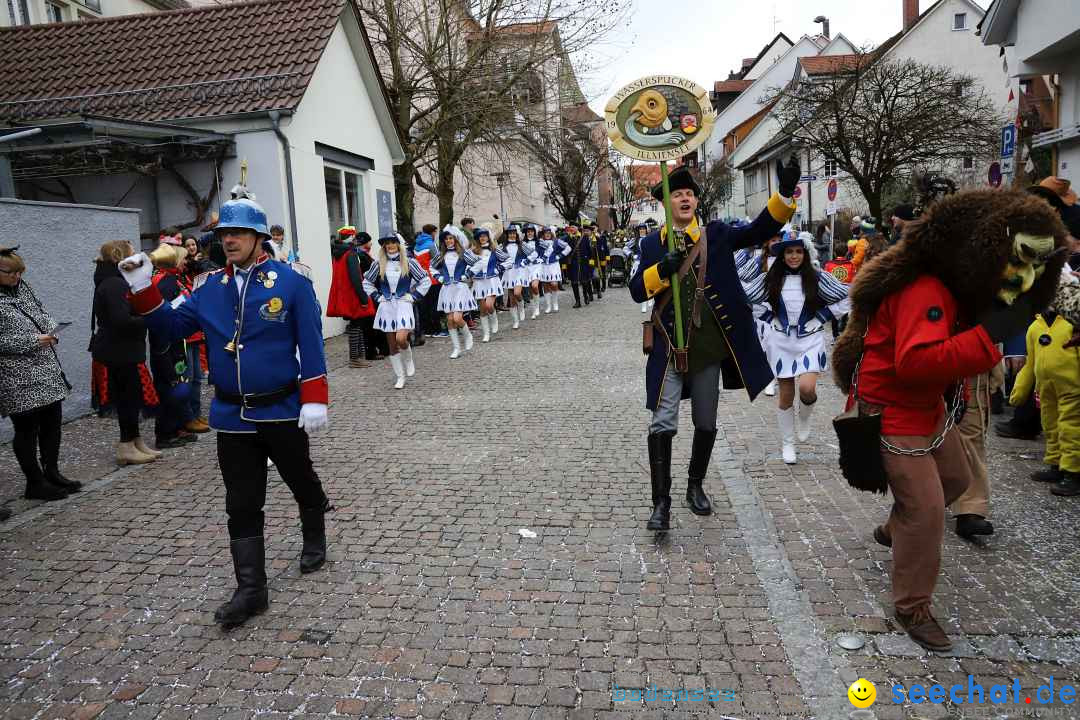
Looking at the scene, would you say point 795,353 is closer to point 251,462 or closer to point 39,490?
point 251,462

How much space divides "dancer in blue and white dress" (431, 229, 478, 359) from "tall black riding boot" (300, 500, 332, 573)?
860 cm

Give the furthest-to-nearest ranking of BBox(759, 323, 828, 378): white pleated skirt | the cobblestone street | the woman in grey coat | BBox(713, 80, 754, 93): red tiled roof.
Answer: BBox(713, 80, 754, 93): red tiled roof, BBox(759, 323, 828, 378): white pleated skirt, the woman in grey coat, the cobblestone street

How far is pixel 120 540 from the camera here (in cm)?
511

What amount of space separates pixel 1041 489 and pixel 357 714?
4699 mm

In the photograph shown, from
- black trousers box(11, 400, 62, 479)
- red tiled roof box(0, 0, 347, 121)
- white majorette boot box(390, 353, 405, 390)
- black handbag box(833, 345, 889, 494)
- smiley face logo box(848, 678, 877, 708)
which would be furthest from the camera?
red tiled roof box(0, 0, 347, 121)

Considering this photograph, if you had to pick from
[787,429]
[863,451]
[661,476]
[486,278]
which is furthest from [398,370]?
[863,451]

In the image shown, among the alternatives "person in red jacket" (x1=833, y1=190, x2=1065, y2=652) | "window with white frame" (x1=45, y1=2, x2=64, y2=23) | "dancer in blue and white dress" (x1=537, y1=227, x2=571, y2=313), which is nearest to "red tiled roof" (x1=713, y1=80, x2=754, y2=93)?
"dancer in blue and white dress" (x1=537, y1=227, x2=571, y2=313)

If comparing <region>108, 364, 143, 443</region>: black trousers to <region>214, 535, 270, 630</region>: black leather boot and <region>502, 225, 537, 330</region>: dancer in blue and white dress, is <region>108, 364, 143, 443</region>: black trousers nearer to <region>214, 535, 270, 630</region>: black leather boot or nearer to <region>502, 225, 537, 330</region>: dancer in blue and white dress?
<region>214, 535, 270, 630</region>: black leather boot

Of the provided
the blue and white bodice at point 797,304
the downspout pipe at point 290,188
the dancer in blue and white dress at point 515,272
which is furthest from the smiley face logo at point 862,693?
the dancer in blue and white dress at point 515,272

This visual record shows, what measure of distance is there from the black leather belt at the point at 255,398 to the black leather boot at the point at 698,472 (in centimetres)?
245

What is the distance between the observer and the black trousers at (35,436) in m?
6.00

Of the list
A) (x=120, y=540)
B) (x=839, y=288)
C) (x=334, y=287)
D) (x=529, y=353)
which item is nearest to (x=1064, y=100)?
(x=529, y=353)

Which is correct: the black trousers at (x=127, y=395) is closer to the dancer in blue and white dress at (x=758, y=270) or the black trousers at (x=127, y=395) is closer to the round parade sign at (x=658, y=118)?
the round parade sign at (x=658, y=118)

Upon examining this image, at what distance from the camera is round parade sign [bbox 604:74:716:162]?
15.9ft
